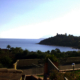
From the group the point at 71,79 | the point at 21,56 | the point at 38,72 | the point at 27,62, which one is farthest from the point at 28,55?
the point at 71,79

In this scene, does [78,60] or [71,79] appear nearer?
[71,79]

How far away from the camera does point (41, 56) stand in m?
14.6

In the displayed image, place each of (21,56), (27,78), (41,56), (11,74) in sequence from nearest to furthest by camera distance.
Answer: (11,74)
(27,78)
(41,56)
(21,56)

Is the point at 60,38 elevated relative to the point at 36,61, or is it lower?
elevated

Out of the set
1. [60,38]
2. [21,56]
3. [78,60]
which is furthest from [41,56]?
[60,38]

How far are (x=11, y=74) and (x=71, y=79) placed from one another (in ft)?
6.95

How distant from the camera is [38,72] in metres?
8.63

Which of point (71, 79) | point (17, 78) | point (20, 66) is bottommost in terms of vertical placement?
point (20, 66)

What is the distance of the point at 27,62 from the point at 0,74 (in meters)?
9.60

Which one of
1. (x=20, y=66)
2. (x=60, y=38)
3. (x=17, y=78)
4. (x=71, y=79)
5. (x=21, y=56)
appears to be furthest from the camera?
(x=60, y=38)

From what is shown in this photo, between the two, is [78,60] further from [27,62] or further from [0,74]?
[0,74]

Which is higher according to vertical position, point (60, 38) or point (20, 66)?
point (60, 38)

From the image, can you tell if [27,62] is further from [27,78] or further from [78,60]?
[78,60]

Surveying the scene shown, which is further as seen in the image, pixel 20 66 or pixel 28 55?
pixel 28 55
